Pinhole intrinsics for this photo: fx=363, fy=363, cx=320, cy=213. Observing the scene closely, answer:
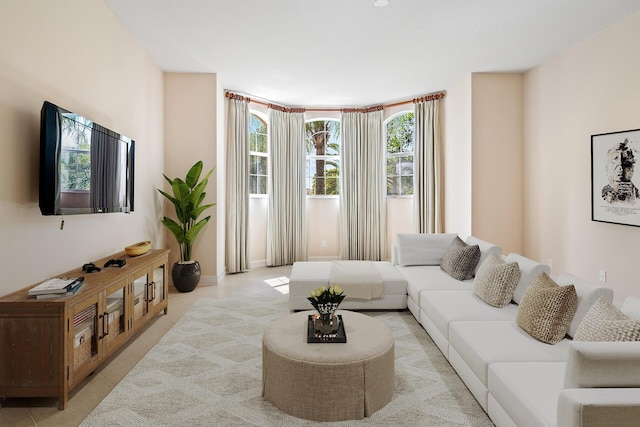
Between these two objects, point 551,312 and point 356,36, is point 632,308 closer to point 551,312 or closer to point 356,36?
point 551,312

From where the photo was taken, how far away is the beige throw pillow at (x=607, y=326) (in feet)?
4.91

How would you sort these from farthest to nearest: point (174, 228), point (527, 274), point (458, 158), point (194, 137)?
point (458, 158) < point (194, 137) < point (174, 228) < point (527, 274)

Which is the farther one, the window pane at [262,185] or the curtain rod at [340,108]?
the window pane at [262,185]

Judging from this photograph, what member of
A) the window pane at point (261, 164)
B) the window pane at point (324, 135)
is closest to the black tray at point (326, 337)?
the window pane at point (261, 164)

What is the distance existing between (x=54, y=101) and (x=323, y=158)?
4.84 m

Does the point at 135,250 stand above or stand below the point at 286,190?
below

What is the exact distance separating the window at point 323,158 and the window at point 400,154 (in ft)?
3.24

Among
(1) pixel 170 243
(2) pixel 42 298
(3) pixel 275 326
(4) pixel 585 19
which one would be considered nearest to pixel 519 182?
(4) pixel 585 19

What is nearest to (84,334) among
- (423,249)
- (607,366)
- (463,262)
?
(607,366)

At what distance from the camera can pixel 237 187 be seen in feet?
19.3

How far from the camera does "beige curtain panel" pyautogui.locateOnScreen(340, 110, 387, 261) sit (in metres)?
6.74

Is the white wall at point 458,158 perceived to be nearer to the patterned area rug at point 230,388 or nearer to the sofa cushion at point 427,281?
the sofa cushion at point 427,281

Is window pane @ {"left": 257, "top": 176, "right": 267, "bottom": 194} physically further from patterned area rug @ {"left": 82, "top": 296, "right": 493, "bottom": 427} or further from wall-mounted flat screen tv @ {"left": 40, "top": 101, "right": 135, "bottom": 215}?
patterned area rug @ {"left": 82, "top": 296, "right": 493, "bottom": 427}

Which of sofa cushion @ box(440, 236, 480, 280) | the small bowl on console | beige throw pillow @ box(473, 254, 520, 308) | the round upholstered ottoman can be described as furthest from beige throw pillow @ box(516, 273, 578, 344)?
the small bowl on console
